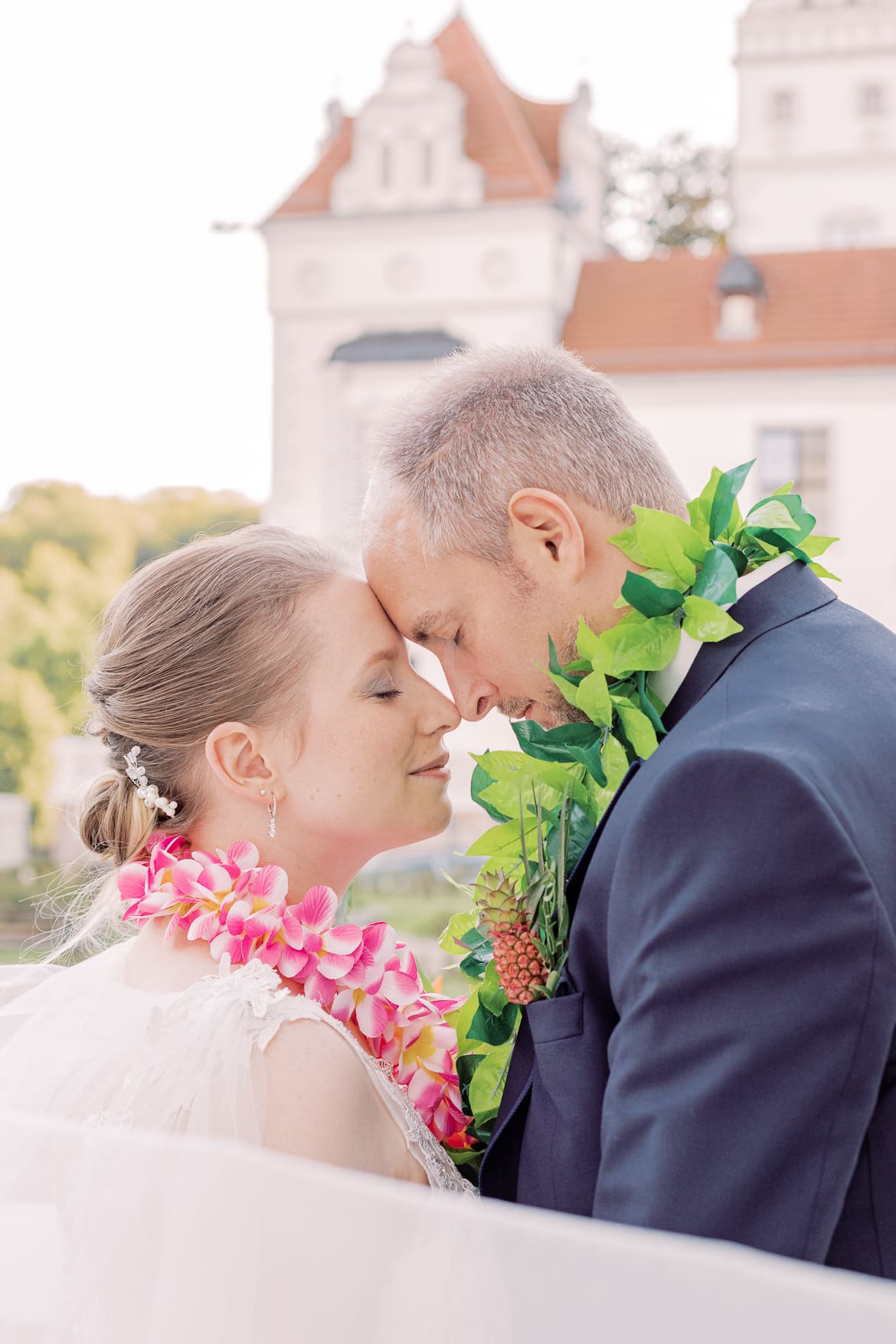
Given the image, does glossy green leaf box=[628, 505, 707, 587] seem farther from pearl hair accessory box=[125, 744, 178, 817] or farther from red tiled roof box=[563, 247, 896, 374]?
red tiled roof box=[563, 247, 896, 374]

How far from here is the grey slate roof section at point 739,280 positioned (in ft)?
65.0

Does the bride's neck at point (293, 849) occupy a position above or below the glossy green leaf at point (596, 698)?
below

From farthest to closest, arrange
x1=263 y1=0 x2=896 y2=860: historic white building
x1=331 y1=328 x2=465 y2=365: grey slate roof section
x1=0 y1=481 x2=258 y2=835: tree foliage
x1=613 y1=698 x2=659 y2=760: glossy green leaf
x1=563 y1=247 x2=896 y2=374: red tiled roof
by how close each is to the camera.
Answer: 1. x1=0 y1=481 x2=258 y2=835: tree foliage
2. x1=331 y1=328 x2=465 y2=365: grey slate roof section
3. x1=263 y1=0 x2=896 y2=860: historic white building
4. x1=563 y1=247 x2=896 y2=374: red tiled roof
5. x1=613 y1=698 x2=659 y2=760: glossy green leaf

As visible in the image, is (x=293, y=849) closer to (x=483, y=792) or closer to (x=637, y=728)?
(x=483, y=792)

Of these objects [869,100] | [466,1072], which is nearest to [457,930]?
[466,1072]

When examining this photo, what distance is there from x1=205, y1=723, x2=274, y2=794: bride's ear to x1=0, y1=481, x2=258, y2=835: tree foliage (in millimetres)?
14631

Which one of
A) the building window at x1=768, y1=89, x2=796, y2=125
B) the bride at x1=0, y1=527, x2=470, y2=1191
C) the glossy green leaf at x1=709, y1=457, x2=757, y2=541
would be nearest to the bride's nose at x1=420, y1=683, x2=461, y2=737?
the bride at x1=0, y1=527, x2=470, y2=1191

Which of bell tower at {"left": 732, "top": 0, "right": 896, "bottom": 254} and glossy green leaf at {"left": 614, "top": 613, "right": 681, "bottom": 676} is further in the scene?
bell tower at {"left": 732, "top": 0, "right": 896, "bottom": 254}

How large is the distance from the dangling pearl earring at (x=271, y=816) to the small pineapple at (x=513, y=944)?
0.41 meters

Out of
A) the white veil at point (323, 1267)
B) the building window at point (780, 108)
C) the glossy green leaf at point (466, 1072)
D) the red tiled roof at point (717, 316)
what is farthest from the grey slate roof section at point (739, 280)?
the white veil at point (323, 1267)

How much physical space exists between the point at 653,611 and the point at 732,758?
0.45 meters

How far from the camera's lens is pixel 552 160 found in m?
22.2

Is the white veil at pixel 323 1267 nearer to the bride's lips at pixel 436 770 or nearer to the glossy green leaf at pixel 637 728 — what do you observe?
the glossy green leaf at pixel 637 728

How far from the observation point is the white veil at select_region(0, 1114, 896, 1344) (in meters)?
1.11
